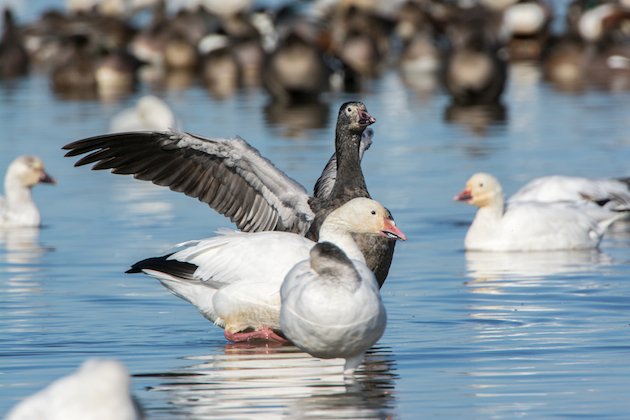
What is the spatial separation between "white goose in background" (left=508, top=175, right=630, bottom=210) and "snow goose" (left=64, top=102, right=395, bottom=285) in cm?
376

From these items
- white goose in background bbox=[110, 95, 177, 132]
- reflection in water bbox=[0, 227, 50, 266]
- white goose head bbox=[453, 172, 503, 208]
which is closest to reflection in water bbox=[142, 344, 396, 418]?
reflection in water bbox=[0, 227, 50, 266]

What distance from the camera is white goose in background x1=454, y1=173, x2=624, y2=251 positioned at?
41.8ft

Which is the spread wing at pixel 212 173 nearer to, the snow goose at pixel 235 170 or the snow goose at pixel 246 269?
the snow goose at pixel 235 170

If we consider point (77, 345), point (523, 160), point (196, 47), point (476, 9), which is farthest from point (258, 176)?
point (476, 9)

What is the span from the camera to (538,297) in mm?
10398

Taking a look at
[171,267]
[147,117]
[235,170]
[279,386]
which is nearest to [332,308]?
[279,386]

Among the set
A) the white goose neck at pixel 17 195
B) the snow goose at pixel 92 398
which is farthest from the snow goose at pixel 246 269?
the white goose neck at pixel 17 195

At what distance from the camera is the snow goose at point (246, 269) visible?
857 centimetres

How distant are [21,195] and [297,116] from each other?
1044cm

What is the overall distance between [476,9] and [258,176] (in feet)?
103

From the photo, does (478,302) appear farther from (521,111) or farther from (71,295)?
(521,111)

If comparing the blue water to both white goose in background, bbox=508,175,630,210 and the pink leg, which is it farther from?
white goose in background, bbox=508,175,630,210

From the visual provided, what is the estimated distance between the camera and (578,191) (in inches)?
545

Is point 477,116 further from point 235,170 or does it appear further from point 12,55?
point 12,55
